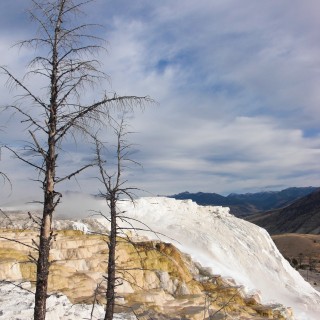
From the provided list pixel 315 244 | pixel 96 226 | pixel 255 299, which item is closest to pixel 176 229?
pixel 96 226

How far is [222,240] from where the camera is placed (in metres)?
44.1

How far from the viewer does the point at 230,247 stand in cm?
4350

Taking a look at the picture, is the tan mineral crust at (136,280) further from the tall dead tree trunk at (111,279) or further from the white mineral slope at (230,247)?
the white mineral slope at (230,247)

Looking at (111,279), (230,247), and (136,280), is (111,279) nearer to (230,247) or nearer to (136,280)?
(136,280)

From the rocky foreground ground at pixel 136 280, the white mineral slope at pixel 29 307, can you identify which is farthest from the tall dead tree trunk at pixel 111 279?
the rocky foreground ground at pixel 136 280

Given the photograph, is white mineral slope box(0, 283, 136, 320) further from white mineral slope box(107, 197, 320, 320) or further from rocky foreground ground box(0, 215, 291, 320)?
white mineral slope box(107, 197, 320, 320)

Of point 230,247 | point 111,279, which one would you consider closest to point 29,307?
point 111,279

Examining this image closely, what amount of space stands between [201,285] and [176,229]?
13022 mm

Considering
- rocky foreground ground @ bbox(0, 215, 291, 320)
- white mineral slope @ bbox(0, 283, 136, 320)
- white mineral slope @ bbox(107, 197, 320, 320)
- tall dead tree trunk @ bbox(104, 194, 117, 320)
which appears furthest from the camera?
white mineral slope @ bbox(107, 197, 320, 320)

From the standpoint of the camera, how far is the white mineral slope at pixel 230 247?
39.1m

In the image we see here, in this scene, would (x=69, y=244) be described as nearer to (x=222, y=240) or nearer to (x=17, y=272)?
(x=17, y=272)

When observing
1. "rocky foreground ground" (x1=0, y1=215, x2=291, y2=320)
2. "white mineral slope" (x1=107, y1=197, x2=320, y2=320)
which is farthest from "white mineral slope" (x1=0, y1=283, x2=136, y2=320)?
"white mineral slope" (x1=107, y1=197, x2=320, y2=320)

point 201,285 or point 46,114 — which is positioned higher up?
point 46,114

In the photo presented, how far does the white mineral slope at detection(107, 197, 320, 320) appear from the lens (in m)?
39.1
